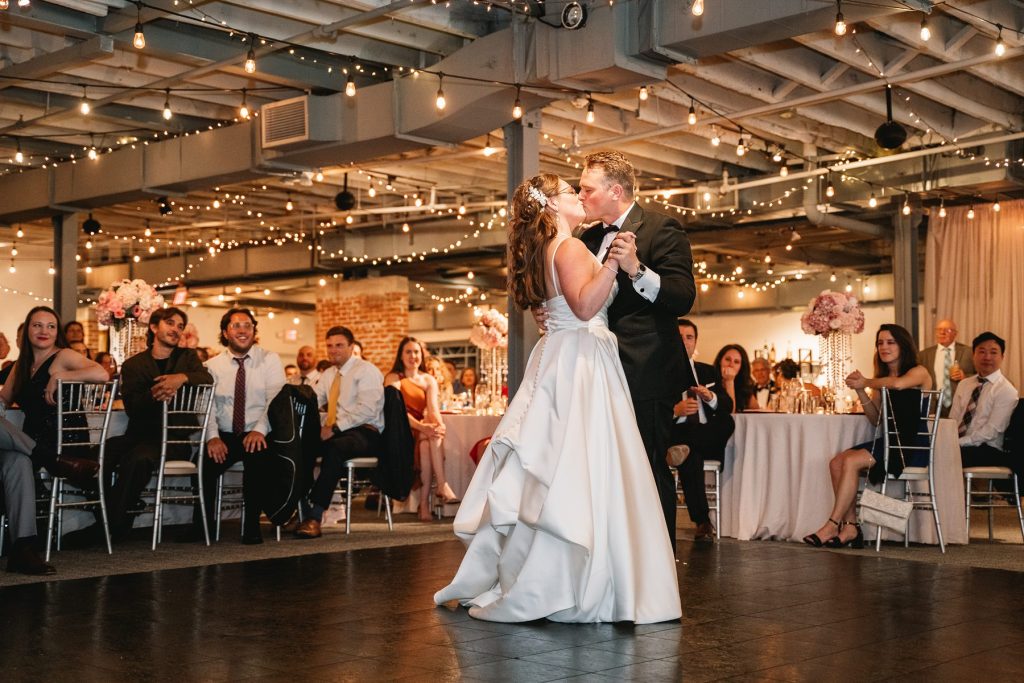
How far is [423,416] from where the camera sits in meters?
8.43

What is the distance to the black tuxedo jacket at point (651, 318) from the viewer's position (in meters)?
4.03

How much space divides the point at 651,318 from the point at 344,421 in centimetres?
369

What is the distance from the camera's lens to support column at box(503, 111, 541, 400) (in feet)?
26.7

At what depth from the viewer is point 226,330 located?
6.96m

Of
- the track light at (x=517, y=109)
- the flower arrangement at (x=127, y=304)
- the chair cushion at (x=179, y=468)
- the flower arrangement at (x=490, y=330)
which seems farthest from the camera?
the flower arrangement at (x=490, y=330)

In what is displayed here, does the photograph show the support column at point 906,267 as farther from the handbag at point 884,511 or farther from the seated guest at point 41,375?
the seated guest at point 41,375

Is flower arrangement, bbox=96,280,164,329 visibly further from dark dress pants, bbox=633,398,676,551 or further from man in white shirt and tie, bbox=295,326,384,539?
dark dress pants, bbox=633,398,676,551

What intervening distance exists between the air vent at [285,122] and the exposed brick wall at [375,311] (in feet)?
23.0

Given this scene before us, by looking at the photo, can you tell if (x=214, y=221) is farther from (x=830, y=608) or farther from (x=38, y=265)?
(x=830, y=608)

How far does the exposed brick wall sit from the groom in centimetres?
1190

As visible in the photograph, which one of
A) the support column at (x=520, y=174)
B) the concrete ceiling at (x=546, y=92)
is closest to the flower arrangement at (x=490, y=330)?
the support column at (x=520, y=174)

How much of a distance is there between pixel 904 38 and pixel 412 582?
5.10 meters

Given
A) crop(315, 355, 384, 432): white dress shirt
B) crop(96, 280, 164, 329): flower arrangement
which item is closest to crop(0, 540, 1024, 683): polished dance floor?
crop(315, 355, 384, 432): white dress shirt

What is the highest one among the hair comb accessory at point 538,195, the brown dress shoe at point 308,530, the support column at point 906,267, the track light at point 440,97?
the track light at point 440,97
